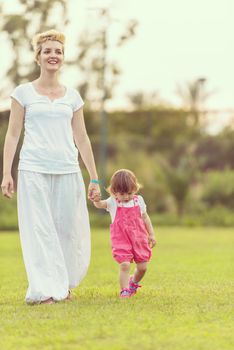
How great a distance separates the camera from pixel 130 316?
8.58 meters

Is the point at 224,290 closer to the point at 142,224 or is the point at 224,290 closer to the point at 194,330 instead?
Answer: the point at 142,224

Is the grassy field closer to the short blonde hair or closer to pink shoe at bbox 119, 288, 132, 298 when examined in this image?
pink shoe at bbox 119, 288, 132, 298

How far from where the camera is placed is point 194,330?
7.89 metres

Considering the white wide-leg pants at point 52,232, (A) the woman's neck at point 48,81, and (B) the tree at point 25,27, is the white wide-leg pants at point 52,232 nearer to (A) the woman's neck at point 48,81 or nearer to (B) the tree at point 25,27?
(A) the woman's neck at point 48,81

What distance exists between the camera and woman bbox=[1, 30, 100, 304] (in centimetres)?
985

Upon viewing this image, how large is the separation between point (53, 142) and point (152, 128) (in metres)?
55.5

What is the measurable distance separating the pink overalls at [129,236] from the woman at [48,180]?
0.33m

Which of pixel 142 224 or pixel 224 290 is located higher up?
pixel 142 224

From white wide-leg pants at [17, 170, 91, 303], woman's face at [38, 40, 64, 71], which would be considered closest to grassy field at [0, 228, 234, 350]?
white wide-leg pants at [17, 170, 91, 303]

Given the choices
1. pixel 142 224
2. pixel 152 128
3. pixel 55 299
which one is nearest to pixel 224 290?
pixel 142 224

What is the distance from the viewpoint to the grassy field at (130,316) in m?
7.41

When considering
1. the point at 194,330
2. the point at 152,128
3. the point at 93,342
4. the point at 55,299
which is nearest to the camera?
the point at 93,342

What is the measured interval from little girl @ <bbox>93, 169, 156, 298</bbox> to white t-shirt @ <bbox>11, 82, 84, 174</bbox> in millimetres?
524

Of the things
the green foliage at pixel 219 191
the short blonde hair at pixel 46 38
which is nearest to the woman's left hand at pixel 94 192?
the short blonde hair at pixel 46 38
